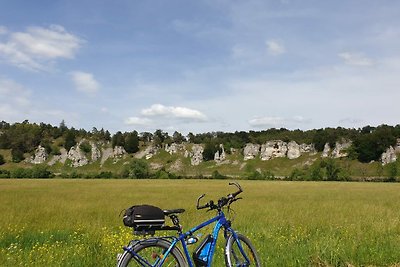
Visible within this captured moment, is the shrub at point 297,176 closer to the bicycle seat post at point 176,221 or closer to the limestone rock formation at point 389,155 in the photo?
the limestone rock formation at point 389,155

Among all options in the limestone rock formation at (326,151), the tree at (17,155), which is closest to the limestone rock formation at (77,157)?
the tree at (17,155)

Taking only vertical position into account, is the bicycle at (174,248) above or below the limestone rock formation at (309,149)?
below

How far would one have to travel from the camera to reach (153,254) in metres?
5.11

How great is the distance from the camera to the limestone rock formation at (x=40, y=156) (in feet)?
622

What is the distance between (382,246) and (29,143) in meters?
209

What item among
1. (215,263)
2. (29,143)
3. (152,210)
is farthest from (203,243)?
(29,143)

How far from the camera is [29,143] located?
19912 cm

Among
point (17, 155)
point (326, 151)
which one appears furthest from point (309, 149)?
point (17, 155)

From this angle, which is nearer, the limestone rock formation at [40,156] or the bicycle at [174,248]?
the bicycle at [174,248]

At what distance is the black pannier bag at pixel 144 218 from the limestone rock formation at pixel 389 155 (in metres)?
172

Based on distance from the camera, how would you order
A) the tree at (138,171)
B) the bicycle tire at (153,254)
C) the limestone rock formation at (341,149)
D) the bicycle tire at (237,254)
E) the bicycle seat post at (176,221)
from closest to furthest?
the bicycle tire at (153,254), the bicycle seat post at (176,221), the bicycle tire at (237,254), the tree at (138,171), the limestone rock formation at (341,149)

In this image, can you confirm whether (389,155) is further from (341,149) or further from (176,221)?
(176,221)

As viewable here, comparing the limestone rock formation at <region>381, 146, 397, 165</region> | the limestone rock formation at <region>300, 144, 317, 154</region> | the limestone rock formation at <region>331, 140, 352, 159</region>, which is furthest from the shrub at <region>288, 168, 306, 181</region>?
the limestone rock formation at <region>300, 144, 317, 154</region>

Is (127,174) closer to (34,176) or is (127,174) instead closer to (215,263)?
(34,176)
